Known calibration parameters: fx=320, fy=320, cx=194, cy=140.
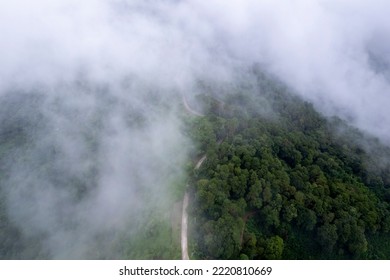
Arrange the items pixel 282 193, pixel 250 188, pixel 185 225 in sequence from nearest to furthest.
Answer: pixel 185 225 < pixel 250 188 < pixel 282 193

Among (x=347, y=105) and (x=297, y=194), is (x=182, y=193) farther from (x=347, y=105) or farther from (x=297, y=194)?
(x=347, y=105)

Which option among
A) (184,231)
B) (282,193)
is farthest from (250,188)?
(184,231)

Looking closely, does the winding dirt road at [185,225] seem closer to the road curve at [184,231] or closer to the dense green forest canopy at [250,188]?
the road curve at [184,231]

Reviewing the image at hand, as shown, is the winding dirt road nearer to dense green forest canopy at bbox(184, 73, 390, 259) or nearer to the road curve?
the road curve

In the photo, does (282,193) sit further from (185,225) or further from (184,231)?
(184,231)

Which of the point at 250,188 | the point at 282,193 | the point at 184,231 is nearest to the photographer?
the point at 184,231

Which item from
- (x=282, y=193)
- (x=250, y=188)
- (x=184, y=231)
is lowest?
(x=184, y=231)

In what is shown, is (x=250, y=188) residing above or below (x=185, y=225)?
above

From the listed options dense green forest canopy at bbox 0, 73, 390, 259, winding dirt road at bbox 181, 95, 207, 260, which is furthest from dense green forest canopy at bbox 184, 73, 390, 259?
winding dirt road at bbox 181, 95, 207, 260

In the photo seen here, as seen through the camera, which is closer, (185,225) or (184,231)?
(184,231)
